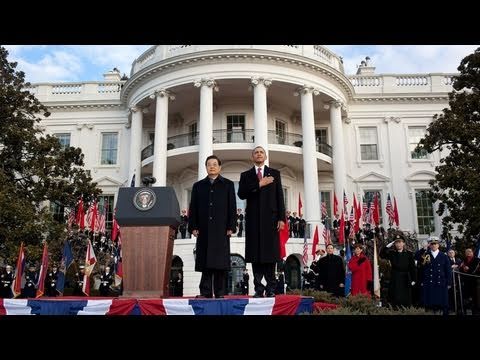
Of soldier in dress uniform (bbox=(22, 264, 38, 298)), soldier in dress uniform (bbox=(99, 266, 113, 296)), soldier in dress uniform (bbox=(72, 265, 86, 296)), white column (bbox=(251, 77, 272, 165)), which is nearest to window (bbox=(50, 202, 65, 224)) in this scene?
soldier in dress uniform (bbox=(72, 265, 86, 296))

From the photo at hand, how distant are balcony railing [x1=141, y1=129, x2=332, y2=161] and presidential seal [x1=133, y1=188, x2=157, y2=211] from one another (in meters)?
17.8

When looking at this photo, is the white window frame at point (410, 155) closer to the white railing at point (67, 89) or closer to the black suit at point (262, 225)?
the white railing at point (67, 89)

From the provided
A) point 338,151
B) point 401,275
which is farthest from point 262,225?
point 338,151

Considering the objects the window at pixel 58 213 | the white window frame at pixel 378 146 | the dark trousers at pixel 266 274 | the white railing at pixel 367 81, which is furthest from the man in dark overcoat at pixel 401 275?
the white railing at pixel 367 81

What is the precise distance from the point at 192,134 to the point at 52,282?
1258cm

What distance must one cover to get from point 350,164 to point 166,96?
10927mm

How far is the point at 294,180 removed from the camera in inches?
1080

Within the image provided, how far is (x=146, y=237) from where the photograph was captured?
7555 mm

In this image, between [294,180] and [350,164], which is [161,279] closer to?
[294,180]

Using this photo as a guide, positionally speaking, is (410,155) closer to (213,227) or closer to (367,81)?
(367,81)

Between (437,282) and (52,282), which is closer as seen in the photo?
(437,282)

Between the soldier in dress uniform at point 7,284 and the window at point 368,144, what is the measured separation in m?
19.5
